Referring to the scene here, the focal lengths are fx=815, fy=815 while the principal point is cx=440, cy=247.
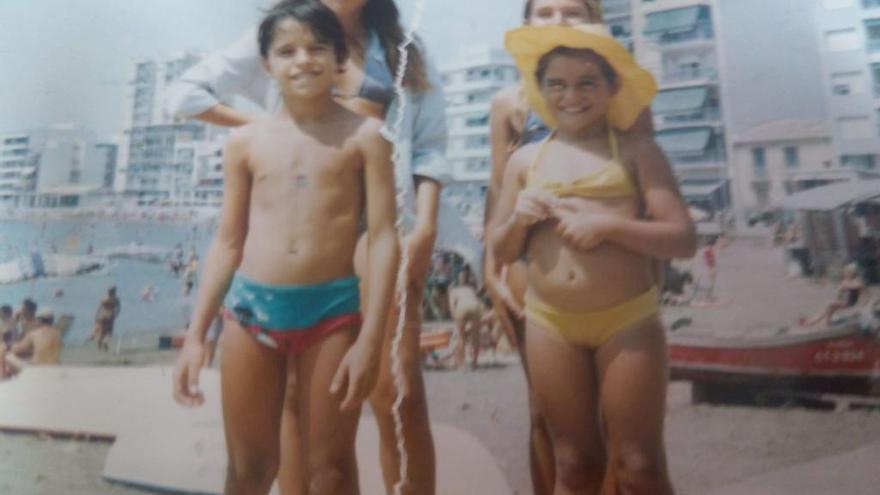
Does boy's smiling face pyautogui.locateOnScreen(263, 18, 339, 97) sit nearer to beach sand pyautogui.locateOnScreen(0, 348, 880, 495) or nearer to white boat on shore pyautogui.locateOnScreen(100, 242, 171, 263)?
white boat on shore pyautogui.locateOnScreen(100, 242, 171, 263)

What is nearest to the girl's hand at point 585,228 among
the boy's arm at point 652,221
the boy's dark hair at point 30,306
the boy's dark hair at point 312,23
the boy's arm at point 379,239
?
the boy's arm at point 652,221

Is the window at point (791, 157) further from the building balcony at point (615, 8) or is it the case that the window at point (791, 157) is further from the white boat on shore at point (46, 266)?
the white boat on shore at point (46, 266)

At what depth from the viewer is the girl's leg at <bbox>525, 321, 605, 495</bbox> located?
55.5 inches

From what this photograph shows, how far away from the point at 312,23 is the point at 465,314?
2.02 ft

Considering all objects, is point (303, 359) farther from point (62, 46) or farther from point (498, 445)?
point (62, 46)

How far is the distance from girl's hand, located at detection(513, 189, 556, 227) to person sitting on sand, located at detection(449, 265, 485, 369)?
0.57ft

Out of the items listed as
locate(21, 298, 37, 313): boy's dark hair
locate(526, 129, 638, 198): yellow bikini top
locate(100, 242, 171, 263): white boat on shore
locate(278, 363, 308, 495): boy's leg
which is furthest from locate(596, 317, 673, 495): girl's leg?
locate(21, 298, 37, 313): boy's dark hair

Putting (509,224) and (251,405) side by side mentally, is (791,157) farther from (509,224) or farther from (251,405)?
(251,405)

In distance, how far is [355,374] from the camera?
1.46 meters

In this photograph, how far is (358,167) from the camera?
1.50m

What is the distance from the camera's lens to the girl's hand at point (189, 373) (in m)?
1.57

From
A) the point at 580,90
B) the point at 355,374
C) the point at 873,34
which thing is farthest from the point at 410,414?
the point at 873,34

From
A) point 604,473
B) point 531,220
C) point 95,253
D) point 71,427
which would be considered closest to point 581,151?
point 531,220

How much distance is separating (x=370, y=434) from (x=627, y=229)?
60cm
